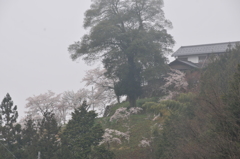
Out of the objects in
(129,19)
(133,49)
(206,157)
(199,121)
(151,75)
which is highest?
(129,19)

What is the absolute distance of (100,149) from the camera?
18.2m

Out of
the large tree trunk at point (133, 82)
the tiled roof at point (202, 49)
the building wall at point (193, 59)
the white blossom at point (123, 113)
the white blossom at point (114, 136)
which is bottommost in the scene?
the white blossom at point (114, 136)

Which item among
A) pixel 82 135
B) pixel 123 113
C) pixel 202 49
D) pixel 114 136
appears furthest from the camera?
pixel 202 49

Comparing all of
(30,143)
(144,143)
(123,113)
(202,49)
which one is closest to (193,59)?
(202,49)

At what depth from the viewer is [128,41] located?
94.7 feet

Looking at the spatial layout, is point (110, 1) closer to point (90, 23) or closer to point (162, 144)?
point (90, 23)

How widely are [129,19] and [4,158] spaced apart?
1577 centimetres

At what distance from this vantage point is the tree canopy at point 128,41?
1120 inches

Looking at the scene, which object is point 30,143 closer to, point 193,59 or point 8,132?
point 8,132

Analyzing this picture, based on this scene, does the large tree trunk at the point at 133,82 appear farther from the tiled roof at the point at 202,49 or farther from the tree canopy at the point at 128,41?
the tiled roof at the point at 202,49

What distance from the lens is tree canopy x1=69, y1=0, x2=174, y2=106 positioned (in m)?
28.5

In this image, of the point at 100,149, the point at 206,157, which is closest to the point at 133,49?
the point at 100,149

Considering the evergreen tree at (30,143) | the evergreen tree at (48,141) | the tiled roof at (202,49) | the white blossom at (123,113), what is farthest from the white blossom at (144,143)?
the tiled roof at (202,49)

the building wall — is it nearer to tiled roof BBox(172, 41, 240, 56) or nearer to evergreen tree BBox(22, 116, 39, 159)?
tiled roof BBox(172, 41, 240, 56)
